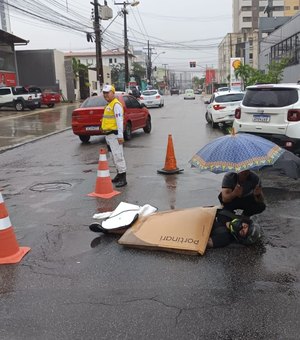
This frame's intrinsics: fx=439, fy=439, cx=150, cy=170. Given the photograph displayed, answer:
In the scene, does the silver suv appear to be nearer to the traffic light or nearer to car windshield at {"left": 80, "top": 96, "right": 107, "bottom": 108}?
car windshield at {"left": 80, "top": 96, "right": 107, "bottom": 108}

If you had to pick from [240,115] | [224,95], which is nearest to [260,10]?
[224,95]

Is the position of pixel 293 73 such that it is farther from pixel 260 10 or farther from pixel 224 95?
pixel 260 10

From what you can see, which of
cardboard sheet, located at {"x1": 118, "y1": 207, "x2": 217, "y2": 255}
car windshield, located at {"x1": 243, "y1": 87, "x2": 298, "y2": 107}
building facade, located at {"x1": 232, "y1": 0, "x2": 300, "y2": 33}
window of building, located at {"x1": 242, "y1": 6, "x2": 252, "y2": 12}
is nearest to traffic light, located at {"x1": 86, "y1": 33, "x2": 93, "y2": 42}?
car windshield, located at {"x1": 243, "y1": 87, "x2": 298, "y2": 107}

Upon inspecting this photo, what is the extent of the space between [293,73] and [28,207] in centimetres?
3714

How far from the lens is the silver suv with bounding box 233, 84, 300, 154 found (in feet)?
27.9

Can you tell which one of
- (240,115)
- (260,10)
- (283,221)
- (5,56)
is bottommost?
(283,221)

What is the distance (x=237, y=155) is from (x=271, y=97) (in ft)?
16.8

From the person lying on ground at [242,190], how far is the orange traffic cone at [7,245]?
2.33m

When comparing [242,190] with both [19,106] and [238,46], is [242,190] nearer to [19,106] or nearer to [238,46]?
[19,106]

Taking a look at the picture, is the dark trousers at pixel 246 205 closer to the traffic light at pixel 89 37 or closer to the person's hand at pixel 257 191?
the person's hand at pixel 257 191

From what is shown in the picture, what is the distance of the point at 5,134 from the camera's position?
18.0m

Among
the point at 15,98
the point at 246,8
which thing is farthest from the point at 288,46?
the point at 246,8

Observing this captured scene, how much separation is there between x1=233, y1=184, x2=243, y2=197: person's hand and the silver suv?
4160 millimetres

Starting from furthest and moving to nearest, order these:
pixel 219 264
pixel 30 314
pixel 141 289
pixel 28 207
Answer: pixel 28 207 → pixel 219 264 → pixel 141 289 → pixel 30 314
